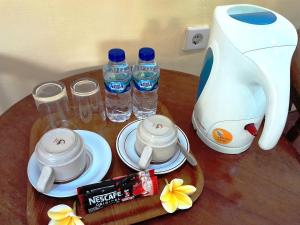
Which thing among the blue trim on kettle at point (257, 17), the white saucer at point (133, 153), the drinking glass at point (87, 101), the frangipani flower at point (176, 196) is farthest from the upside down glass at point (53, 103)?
the blue trim on kettle at point (257, 17)

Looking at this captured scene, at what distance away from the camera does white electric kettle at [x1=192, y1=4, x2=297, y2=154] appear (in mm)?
505

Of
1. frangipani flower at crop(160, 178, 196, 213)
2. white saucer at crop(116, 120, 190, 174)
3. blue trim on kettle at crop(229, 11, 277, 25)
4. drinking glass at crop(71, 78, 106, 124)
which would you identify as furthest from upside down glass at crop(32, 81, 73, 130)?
blue trim on kettle at crop(229, 11, 277, 25)

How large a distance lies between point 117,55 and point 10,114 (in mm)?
319

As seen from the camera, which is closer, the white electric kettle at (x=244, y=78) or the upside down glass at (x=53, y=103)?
the white electric kettle at (x=244, y=78)

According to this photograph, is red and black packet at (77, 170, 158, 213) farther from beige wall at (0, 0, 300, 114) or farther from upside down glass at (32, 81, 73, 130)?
beige wall at (0, 0, 300, 114)

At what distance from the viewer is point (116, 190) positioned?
53 cm

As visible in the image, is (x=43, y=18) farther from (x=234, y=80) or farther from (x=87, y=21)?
(x=234, y=80)

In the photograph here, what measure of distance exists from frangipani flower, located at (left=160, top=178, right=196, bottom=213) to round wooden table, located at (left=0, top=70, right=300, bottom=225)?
0.08 feet

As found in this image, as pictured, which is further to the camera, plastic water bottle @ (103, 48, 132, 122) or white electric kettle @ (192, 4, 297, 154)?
plastic water bottle @ (103, 48, 132, 122)

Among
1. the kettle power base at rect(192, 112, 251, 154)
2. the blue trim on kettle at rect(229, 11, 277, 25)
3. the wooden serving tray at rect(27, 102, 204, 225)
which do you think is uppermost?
the blue trim on kettle at rect(229, 11, 277, 25)

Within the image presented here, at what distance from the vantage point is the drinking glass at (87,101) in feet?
2.31

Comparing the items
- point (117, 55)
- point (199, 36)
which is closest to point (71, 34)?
point (117, 55)

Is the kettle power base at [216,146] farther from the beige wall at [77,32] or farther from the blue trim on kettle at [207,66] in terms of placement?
the beige wall at [77,32]

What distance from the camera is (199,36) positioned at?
94cm
